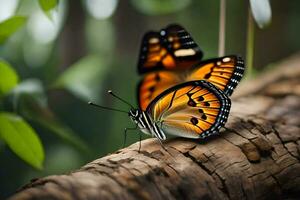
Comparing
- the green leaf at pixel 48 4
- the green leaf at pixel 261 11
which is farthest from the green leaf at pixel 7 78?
the green leaf at pixel 261 11

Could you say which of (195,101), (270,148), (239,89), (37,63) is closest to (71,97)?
(37,63)

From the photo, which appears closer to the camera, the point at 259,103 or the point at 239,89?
the point at 259,103

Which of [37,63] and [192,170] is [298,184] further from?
[37,63]

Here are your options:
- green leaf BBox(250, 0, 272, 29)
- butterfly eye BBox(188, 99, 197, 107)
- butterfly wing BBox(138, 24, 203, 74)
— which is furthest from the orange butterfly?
green leaf BBox(250, 0, 272, 29)

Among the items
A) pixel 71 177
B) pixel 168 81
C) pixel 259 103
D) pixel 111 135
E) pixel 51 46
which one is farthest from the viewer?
pixel 111 135

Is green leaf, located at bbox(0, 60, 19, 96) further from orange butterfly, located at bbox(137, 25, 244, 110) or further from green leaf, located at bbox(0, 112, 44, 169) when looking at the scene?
orange butterfly, located at bbox(137, 25, 244, 110)

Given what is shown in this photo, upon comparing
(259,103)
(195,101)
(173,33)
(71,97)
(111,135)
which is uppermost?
(173,33)

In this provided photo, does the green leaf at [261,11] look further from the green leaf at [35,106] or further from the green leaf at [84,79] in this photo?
the green leaf at [84,79]

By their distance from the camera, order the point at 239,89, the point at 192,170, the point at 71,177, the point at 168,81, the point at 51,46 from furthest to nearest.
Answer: the point at 51,46, the point at 239,89, the point at 168,81, the point at 192,170, the point at 71,177
